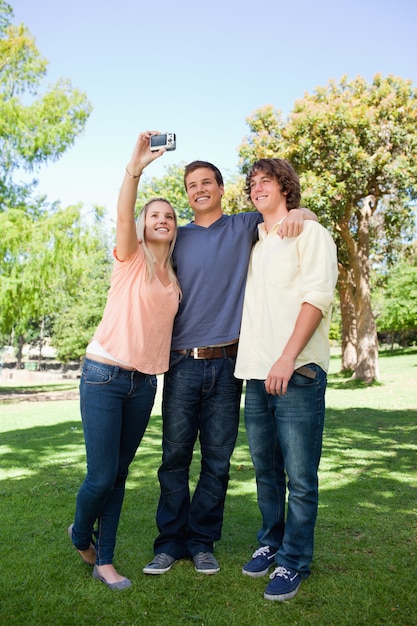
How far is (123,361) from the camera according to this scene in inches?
126

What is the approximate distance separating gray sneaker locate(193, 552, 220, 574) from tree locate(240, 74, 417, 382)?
14483 mm

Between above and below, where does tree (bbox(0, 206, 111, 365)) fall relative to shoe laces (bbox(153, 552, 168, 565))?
above

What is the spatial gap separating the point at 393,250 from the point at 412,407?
11398 millimetres

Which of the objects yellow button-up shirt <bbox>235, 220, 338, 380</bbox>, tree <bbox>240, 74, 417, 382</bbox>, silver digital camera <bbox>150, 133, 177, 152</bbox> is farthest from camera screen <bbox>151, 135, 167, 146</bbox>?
tree <bbox>240, 74, 417, 382</bbox>

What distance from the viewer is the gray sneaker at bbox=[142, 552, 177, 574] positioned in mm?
3418

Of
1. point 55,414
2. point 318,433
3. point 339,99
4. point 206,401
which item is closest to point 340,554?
point 318,433

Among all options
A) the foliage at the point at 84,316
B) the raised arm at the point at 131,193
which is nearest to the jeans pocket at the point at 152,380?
the raised arm at the point at 131,193

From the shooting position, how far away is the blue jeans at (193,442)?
352cm

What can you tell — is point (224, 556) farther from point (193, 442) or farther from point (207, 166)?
point (207, 166)

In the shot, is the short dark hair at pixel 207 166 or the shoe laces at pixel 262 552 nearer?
the shoe laces at pixel 262 552

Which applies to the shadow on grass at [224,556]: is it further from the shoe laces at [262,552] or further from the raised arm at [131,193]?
the raised arm at [131,193]

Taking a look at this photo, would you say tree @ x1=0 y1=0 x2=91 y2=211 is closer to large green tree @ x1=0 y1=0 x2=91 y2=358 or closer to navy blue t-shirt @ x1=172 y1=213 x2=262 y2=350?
large green tree @ x1=0 y1=0 x2=91 y2=358

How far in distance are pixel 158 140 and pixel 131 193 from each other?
332mm

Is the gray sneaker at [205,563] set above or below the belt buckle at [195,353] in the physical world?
below
